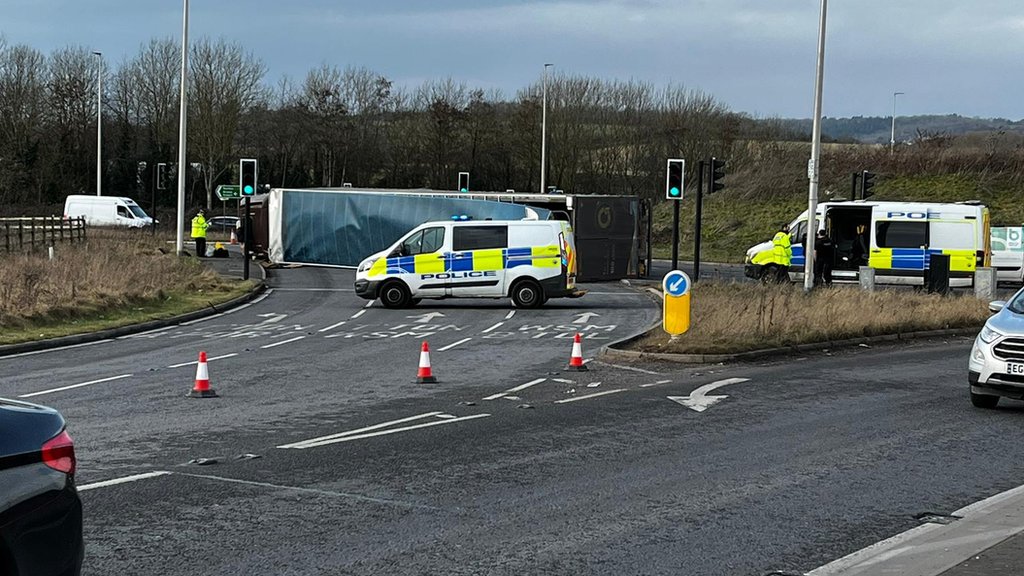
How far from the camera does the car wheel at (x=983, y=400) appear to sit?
1346 cm

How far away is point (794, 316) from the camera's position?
21.0m

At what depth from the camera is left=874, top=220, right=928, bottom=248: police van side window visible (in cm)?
3509

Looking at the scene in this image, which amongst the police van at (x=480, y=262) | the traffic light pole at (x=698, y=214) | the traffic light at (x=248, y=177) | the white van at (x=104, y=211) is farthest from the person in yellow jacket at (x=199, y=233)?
the traffic light pole at (x=698, y=214)

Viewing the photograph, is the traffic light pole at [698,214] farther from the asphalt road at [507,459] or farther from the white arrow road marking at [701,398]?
the white arrow road marking at [701,398]

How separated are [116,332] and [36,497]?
18610 millimetres

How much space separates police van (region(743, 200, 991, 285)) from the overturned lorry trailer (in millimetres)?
4140

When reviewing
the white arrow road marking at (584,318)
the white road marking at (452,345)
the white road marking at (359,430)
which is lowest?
the white road marking at (452,345)

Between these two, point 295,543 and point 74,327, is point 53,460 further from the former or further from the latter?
point 74,327

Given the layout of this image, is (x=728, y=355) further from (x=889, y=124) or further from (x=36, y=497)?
(x=889, y=124)

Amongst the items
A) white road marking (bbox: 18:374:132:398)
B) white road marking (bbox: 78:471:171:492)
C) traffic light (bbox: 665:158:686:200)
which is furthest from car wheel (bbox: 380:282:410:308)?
white road marking (bbox: 78:471:171:492)

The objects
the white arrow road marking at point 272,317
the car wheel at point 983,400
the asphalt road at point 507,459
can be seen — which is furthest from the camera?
the white arrow road marking at point 272,317

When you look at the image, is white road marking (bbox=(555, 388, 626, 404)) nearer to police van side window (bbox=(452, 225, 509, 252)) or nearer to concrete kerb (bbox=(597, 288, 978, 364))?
concrete kerb (bbox=(597, 288, 978, 364))

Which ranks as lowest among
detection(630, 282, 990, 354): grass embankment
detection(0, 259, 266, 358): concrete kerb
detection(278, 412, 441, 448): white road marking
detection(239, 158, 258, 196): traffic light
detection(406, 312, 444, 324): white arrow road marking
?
detection(0, 259, 266, 358): concrete kerb

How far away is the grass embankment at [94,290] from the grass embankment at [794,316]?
437 inches
